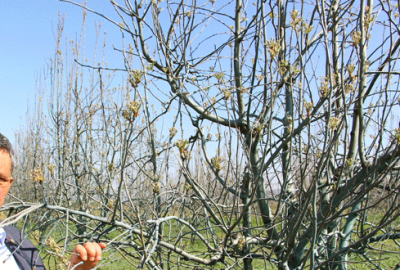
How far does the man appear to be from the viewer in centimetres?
124

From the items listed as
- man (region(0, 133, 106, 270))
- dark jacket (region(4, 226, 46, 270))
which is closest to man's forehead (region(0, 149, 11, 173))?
man (region(0, 133, 106, 270))

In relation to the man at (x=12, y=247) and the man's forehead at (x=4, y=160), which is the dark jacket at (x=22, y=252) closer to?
the man at (x=12, y=247)

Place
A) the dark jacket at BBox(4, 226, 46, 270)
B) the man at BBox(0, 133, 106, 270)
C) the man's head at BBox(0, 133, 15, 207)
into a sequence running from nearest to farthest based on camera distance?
the man at BBox(0, 133, 106, 270), the man's head at BBox(0, 133, 15, 207), the dark jacket at BBox(4, 226, 46, 270)

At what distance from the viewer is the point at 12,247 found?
1.52m

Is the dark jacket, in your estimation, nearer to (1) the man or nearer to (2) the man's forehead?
(1) the man

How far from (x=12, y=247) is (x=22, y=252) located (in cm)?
5

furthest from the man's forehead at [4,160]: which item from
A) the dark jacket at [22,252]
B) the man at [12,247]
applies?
the dark jacket at [22,252]

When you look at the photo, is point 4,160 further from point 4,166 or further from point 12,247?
point 12,247

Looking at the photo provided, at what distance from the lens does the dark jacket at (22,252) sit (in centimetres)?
149

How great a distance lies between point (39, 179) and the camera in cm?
183

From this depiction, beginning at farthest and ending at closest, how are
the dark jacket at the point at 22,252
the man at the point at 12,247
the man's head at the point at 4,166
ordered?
the dark jacket at the point at 22,252 < the man's head at the point at 4,166 < the man at the point at 12,247

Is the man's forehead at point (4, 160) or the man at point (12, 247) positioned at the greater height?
the man's forehead at point (4, 160)

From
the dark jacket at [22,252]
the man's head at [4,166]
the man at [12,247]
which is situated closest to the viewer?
the man at [12,247]

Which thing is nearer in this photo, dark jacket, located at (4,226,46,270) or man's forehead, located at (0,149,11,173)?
man's forehead, located at (0,149,11,173)
